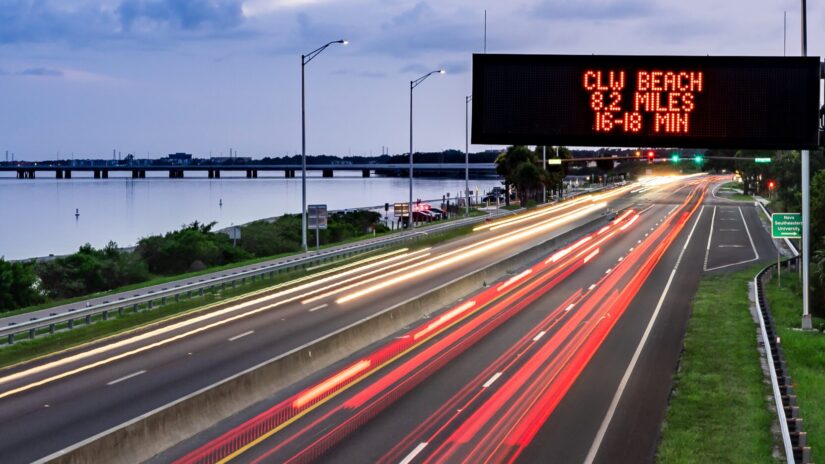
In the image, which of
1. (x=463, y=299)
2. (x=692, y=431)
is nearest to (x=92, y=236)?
(x=463, y=299)

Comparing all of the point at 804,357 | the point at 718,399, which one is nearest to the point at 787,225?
the point at 804,357

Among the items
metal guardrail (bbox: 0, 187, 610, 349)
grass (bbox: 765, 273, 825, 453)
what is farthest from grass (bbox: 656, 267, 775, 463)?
metal guardrail (bbox: 0, 187, 610, 349)

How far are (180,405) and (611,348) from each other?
606 inches

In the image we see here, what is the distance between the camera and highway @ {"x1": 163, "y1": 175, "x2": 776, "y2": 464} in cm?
1802

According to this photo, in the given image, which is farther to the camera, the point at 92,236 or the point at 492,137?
the point at 92,236

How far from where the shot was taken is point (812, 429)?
66.4 ft

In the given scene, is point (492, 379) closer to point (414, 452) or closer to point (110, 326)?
point (414, 452)

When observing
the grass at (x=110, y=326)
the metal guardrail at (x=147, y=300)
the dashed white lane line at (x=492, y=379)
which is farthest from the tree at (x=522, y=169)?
the dashed white lane line at (x=492, y=379)

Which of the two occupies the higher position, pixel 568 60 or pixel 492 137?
pixel 568 60

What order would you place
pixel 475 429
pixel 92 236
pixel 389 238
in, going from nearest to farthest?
pixel 475 429 < pixel 389 238 < pixel 92 236

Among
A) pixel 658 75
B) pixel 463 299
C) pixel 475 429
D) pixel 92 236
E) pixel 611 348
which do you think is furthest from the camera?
pixel 92 236

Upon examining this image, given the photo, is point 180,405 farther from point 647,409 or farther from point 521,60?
point 647,409

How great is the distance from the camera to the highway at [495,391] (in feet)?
59.1

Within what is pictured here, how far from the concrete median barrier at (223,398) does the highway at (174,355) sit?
208 centimetres
